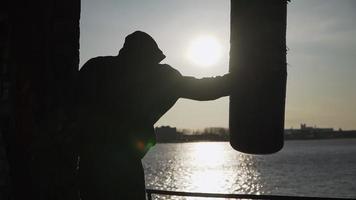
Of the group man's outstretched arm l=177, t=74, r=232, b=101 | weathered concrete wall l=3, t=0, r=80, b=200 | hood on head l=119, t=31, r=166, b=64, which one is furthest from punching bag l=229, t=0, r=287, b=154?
weathered concrete wall l=3, t=0, r=80, b=200

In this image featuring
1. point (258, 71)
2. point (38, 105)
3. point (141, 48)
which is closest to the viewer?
point (141, 48)

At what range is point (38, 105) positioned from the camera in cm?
327

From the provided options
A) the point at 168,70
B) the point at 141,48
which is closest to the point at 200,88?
the point at 168,70

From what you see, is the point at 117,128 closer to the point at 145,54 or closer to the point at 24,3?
the point at 145,54

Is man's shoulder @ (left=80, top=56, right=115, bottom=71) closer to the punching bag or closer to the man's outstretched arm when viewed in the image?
the man's outstretched arm

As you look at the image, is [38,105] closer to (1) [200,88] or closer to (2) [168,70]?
(2) [168,70]

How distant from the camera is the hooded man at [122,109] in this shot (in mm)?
2621

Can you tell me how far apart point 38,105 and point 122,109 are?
969 mm

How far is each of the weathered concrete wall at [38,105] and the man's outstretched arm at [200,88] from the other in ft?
3.59

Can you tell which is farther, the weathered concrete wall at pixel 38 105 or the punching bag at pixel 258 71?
the weathered concrete wall at pixel 38 105

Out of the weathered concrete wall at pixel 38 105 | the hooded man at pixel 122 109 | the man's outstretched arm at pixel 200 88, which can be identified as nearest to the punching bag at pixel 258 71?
the man's outstretched arm at pixel 200 88

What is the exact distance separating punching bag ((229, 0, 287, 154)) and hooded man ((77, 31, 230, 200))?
0.44 metres

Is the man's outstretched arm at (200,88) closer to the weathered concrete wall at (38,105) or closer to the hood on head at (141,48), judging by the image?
the hood on head at (141,48)

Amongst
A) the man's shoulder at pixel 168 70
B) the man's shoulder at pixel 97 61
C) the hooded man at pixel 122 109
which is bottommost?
the hooded man at pixel 122 109
